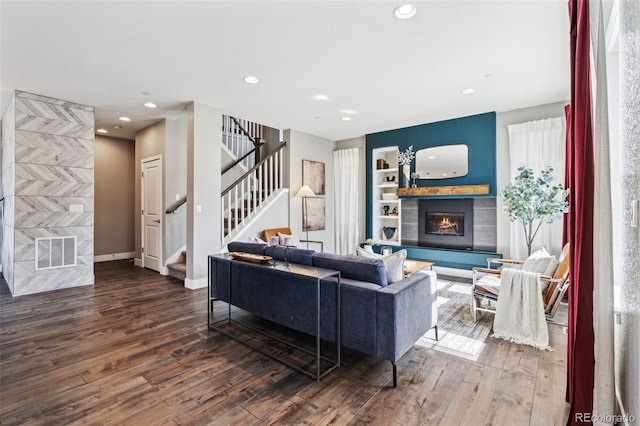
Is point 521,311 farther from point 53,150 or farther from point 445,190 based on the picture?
point 53,150

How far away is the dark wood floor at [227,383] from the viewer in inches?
71.2

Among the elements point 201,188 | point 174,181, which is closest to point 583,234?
point 201,188

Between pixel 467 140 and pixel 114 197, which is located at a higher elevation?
pixel 467 140

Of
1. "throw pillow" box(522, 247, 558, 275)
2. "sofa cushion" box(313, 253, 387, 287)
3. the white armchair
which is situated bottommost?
the white armchair

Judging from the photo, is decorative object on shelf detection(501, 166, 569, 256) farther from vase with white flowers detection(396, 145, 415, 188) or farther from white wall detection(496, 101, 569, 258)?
vase with white flowers detection(396, 145, 415, 188)

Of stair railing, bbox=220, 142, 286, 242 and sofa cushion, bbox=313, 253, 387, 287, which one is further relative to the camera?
stair railing, bbox=220, 142, 286, 242

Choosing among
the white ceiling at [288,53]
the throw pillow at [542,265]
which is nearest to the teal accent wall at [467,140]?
the white ceiling at [288,53]

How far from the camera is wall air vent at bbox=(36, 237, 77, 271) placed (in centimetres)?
436

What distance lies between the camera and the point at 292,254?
9.34 feet

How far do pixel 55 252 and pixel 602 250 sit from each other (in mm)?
6249

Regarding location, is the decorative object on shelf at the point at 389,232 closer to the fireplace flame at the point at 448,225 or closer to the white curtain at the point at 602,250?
the fireplace flame at the point at 448,225

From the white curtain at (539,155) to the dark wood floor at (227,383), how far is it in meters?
2.11

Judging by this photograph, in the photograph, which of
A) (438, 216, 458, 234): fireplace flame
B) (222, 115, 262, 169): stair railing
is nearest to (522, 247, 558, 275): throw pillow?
(438, 216, 458, 234): fireplace flame

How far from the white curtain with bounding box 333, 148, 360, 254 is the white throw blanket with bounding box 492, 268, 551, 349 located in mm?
3946
